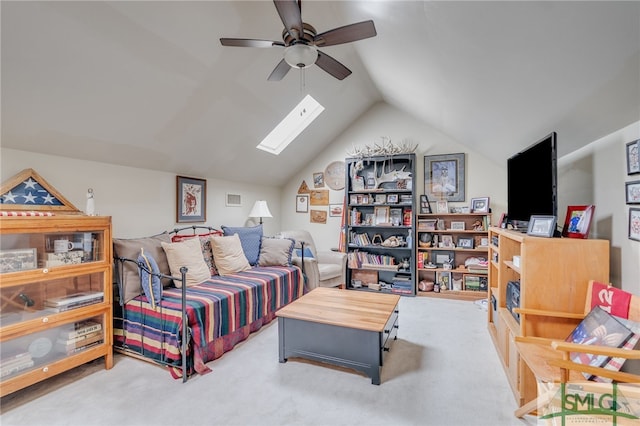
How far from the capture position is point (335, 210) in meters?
5.07

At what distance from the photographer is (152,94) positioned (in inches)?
95.7

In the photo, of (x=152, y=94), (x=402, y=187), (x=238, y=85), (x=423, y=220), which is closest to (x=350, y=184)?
(x=402, y=187)

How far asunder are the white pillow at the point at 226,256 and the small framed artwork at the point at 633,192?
3225 mm

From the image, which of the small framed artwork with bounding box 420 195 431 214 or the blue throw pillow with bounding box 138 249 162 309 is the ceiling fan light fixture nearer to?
the blue throw pillow with bounding box 138 249 162 309

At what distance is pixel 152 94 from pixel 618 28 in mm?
2865

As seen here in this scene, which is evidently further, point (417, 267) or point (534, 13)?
point (417, 267)

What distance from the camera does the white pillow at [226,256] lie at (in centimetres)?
325

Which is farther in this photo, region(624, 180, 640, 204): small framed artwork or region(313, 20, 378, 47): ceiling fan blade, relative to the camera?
region(313, 20, 378, 47): ceiling fan blade

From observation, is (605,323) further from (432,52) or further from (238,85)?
(238,85)

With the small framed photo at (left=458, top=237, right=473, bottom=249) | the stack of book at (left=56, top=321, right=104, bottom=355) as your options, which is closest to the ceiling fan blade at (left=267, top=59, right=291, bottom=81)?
the stack of book at (left=56, top=321, right=104, bottom=355)

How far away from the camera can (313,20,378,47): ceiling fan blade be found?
1807 mm

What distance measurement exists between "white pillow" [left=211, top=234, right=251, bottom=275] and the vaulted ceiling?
1.02 m

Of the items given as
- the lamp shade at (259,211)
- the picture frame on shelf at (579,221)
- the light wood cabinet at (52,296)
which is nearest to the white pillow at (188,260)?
the light wood cabinet at (52,296)

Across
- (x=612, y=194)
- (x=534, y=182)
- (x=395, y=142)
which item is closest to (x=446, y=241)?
(x=395, y=142)
